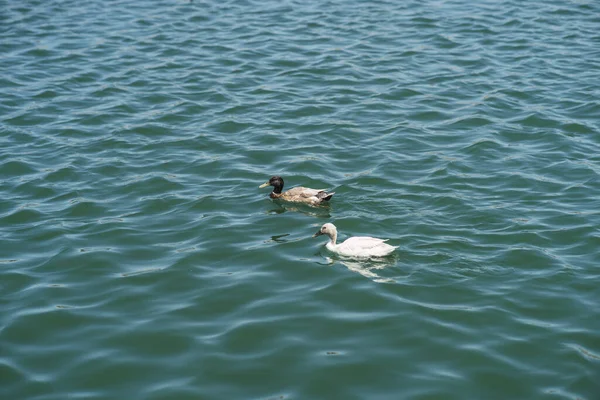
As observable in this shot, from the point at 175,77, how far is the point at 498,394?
589 inches

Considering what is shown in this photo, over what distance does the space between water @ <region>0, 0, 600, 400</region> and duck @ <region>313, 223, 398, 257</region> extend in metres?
0.24

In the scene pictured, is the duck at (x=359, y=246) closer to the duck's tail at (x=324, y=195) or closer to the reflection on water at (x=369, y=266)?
the reflection on water at (x=369, y=266)

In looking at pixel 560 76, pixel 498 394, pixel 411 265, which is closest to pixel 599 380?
pixel 498 394

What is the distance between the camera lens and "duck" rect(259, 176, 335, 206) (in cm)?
1541

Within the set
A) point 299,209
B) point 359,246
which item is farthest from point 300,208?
point 359,246

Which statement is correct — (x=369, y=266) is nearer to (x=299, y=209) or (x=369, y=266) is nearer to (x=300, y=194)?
(x=299, y=209)

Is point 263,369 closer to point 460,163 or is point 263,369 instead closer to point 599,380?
point 599,380

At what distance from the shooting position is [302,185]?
16828mm

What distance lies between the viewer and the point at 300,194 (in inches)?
619

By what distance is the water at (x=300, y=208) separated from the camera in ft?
35.8

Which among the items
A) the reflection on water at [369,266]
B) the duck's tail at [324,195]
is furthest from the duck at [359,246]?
the duck's tail at [324,195]

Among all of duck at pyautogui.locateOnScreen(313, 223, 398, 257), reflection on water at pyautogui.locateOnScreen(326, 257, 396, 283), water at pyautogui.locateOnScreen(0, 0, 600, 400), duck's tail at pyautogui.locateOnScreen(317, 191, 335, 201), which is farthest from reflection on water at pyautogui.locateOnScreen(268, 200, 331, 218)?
reflection on water at pyautogui.locateOnScreen(326, 257, 396, 283)

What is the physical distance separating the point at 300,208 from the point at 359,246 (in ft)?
8.97

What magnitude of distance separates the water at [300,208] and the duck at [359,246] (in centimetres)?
24
